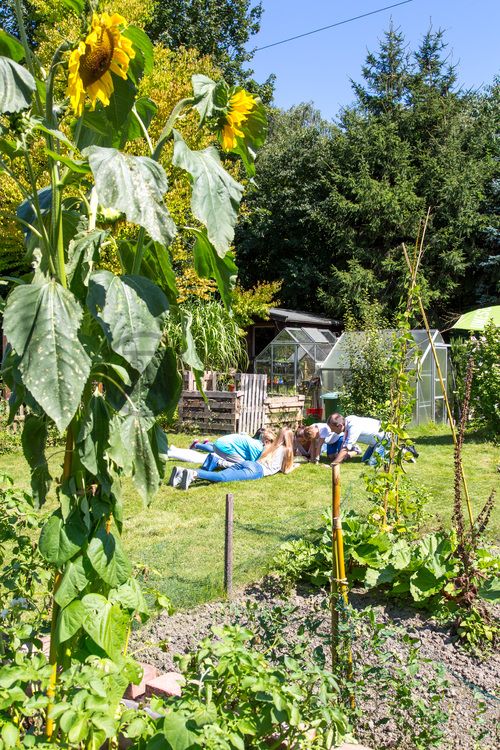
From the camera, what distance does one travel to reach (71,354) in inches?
62.2

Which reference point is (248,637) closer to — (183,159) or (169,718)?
(169,718)

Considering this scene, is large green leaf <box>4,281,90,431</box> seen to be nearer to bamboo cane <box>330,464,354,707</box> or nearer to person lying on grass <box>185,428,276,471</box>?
bamboo cane <box>330,464,354,707</box>

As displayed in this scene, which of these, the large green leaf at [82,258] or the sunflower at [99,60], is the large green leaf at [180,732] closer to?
the large green leaf at [82,258]

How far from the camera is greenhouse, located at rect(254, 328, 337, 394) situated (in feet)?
53.1

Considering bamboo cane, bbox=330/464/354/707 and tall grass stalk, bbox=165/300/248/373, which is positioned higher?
tall grass stalk, bbox=165/300/248/373

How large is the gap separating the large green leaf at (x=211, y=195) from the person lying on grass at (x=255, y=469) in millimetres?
6975

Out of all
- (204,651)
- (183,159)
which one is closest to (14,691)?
(204,651)

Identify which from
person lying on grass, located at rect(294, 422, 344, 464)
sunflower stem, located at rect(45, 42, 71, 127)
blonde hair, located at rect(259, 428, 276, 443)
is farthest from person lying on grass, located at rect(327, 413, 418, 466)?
sunflower stem, located at rect(45, 42, 71, 127)

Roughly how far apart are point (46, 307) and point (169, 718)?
1.00 meters

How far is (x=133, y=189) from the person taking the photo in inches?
61.1

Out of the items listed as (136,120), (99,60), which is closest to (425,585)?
(136,120)

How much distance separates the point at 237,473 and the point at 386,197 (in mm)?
16571

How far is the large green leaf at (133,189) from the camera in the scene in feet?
5.00

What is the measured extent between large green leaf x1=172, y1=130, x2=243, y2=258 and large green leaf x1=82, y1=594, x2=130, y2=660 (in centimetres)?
99
